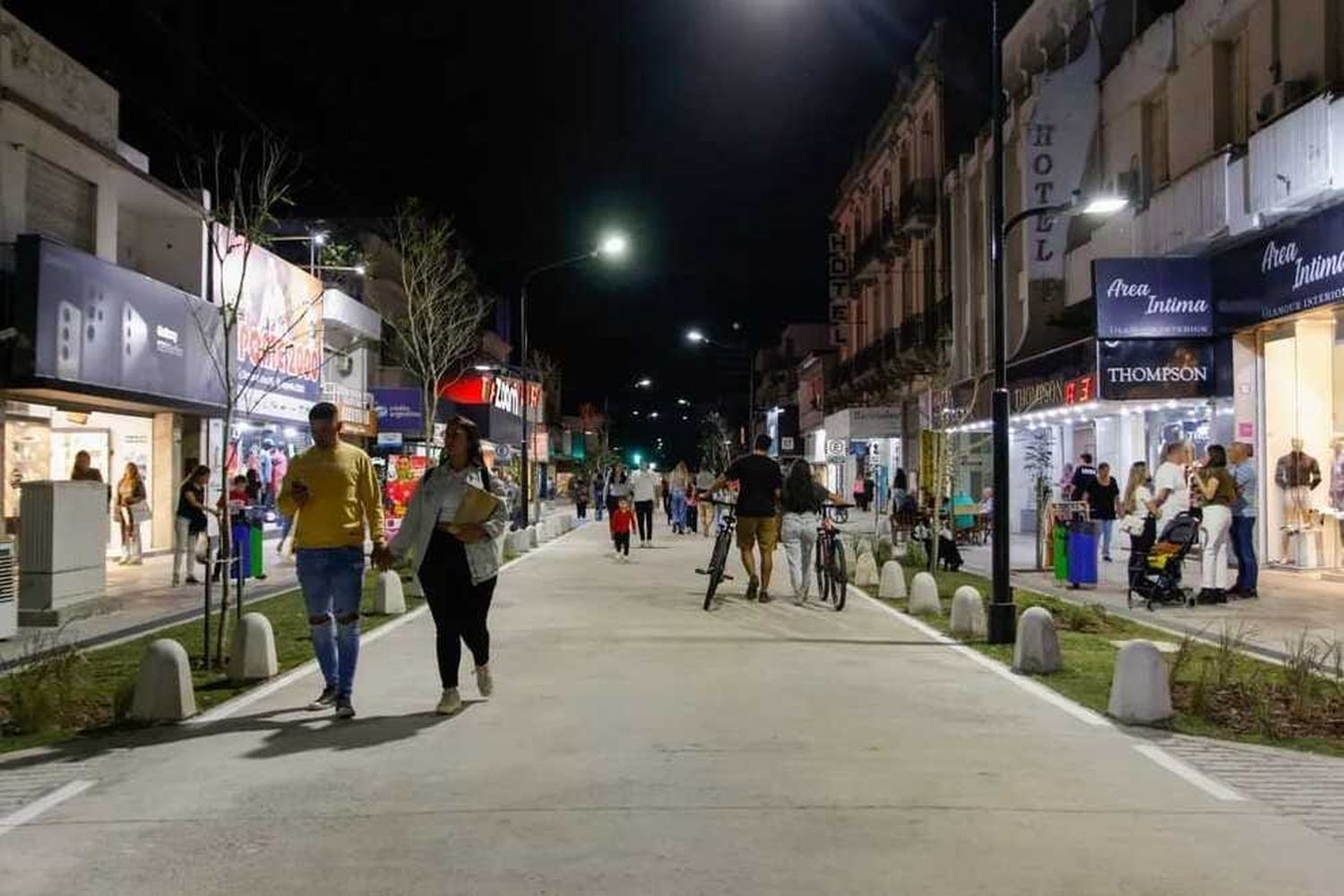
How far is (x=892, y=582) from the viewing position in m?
15.8

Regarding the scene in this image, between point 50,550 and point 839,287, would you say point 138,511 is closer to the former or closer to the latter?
point 50,550

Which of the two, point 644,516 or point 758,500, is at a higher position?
point 758,500

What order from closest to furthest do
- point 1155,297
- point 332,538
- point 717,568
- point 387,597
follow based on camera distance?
point 332,538, point 387,597, point 717,568, point 1155,297

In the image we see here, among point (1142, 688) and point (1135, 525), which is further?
point (1135, 525)

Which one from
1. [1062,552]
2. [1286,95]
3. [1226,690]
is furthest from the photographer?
[1062,552]

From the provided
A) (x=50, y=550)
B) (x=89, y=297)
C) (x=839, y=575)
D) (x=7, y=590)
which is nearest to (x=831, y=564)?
(x=839, y=575)

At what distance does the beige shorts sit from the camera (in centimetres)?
1500

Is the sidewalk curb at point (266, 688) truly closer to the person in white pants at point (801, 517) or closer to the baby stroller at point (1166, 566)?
the person in white pants at point (801, 517)

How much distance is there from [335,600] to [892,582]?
920 centimetres

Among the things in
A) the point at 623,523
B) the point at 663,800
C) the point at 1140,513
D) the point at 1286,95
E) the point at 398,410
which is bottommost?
the point at 663,800

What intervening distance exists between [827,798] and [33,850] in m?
3.49

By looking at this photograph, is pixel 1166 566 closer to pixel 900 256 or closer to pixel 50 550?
pixel 50 550

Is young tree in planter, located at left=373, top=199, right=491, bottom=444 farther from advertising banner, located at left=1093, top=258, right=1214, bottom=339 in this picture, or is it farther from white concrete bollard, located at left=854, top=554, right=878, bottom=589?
→ advertising banner, located at left=1093, top=258, right=1214, bottom=339

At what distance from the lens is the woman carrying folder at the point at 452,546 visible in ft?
26.6
